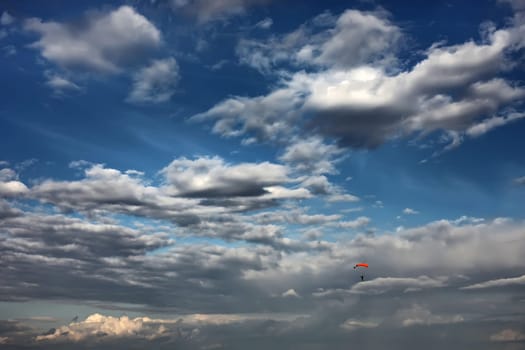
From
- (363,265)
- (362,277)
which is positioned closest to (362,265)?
(363,265)

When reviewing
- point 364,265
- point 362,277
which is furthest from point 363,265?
point 362,277

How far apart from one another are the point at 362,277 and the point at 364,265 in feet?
72.8

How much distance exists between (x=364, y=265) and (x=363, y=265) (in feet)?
1.99

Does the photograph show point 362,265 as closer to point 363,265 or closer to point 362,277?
point 363,265

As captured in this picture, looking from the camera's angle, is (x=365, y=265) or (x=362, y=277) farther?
(x=365, y=265)

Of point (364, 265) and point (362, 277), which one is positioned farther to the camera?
point (364, 265)

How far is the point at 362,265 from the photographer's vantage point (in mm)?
199000

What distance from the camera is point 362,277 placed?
179 meters

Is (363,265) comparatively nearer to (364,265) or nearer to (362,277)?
(364,265)

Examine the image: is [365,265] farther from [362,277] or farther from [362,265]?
[362,277]

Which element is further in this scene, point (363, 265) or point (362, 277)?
point (363, 265)

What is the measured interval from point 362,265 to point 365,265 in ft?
6.36

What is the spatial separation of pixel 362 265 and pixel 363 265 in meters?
1.06
